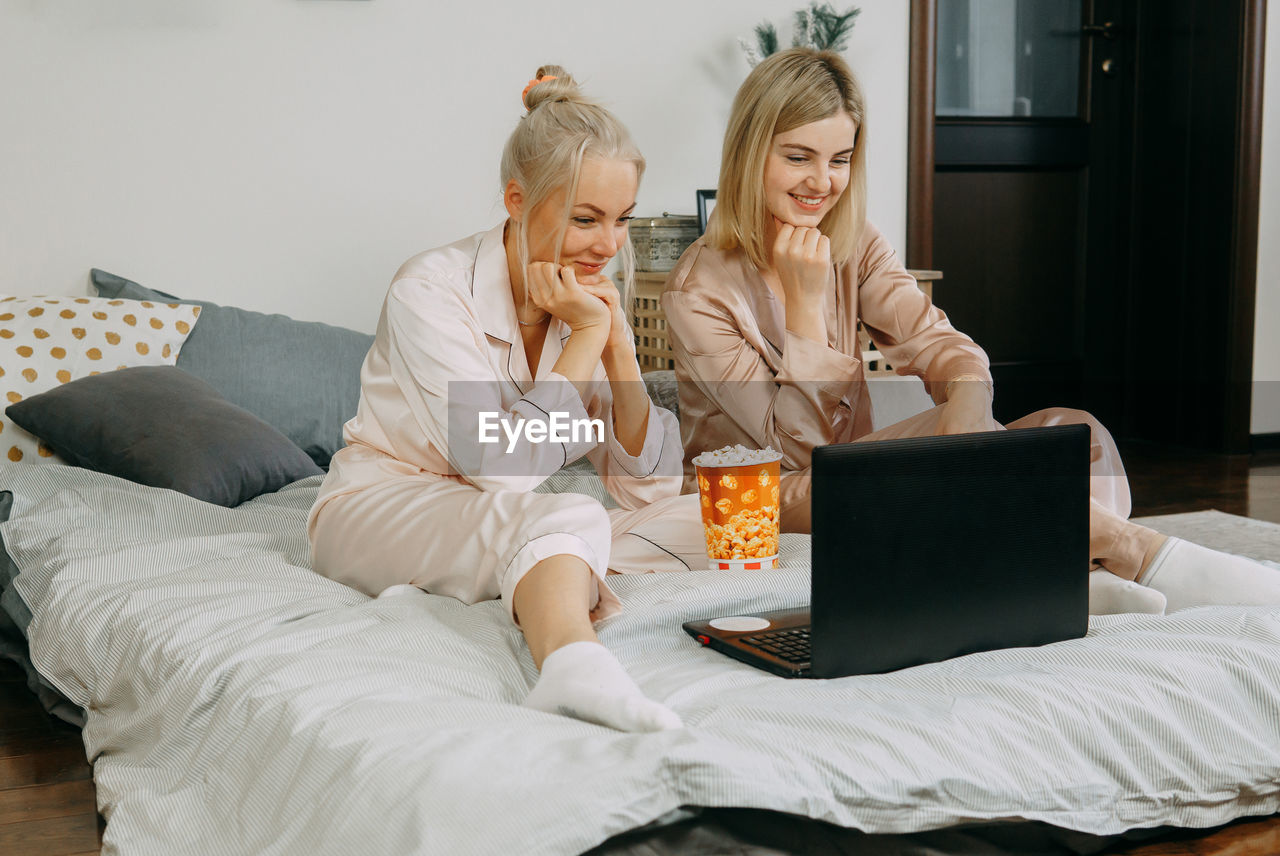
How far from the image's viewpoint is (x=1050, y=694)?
3.60ft

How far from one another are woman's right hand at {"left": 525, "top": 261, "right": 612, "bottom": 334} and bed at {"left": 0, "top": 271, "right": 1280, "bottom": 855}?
1.09ft

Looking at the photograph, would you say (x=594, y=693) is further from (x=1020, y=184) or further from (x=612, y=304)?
(x=1020, y=184)

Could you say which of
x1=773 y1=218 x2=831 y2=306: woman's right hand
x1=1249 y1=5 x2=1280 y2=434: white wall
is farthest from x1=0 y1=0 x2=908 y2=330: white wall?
x1=1249 y1=5 x2=1280 y2=434: white wall

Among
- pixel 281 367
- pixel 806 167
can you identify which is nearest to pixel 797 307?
pixel 806 167

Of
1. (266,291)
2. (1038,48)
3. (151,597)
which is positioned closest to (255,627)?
(151,597)

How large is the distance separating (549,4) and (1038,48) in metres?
1.77

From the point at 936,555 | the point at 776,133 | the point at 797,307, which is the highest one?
the point at 776,133

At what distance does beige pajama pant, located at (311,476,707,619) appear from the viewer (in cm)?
129

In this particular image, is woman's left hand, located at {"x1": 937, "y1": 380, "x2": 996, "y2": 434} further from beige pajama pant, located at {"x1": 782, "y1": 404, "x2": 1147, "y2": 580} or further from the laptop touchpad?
the laptop touchpad

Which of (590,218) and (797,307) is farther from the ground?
(590,218)

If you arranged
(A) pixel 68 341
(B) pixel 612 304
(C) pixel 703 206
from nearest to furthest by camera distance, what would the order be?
1. (B) pixel 612 304
2. (A) pixel 68 341
3. (C) pixel 703 206

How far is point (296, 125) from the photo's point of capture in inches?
111

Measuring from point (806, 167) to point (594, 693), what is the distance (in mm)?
1024

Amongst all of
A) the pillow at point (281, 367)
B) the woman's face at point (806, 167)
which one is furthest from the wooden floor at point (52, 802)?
the woman's face at point (806, 167)
